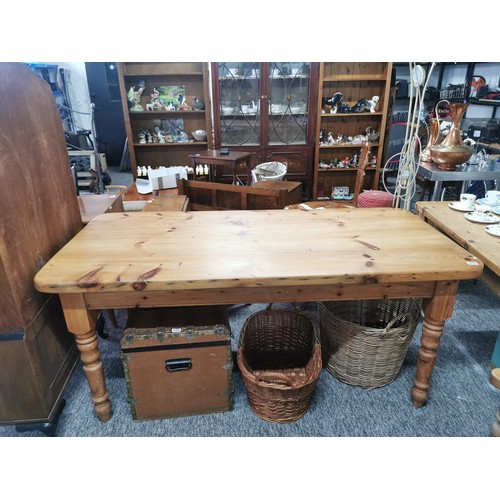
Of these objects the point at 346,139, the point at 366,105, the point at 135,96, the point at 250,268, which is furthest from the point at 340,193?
the point at 250,268

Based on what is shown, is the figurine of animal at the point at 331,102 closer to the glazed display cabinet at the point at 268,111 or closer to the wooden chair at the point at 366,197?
the glazed display cabinet at the point at 268,111

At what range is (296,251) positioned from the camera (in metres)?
1.38

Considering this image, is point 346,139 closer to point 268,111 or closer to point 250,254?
point 268,111

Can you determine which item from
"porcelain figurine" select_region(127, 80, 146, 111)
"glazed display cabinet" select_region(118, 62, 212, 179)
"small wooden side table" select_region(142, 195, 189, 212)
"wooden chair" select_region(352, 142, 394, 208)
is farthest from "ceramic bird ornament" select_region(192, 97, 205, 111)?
"wooden chair" select_region(352, 142, 394, 208)

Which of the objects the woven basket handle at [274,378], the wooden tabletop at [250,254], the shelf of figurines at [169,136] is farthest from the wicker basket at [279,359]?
the shelf of figurines at [169,136]

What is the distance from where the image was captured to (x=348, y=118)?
15.0 feet

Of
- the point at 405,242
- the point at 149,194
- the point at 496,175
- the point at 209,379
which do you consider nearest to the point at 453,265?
the point at 405,242

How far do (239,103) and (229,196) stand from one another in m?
2.15

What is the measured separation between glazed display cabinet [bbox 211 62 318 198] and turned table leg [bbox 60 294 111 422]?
338cm

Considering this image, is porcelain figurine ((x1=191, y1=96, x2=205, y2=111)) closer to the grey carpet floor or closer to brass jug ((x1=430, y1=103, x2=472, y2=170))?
brass jug ((x1=430, y1=103, x2=472, y2=170))

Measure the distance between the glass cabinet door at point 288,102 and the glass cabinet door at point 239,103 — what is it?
0.17 m

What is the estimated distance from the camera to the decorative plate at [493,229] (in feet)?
5.38

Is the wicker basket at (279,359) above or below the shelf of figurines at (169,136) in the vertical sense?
below

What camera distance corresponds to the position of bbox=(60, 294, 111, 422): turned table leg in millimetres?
1286
